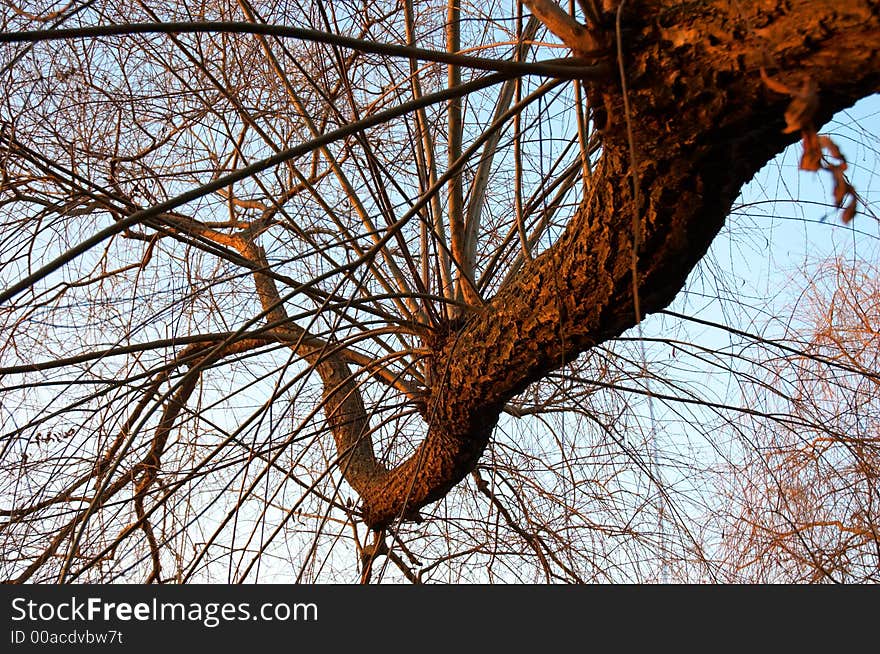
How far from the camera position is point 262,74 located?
1748 millimetres

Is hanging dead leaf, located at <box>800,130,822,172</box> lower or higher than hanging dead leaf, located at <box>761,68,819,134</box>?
lower

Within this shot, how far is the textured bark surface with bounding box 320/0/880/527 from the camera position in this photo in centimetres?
68

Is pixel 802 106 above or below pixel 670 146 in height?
below

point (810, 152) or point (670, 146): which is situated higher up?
point (670, 146)

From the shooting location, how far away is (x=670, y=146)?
835 millimetres

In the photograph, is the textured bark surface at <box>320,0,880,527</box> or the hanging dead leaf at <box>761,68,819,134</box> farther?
the textured bark surface at <box>320,0,880,527</box>

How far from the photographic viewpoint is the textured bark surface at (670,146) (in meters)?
0.68

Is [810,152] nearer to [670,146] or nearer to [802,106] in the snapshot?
[802,106]

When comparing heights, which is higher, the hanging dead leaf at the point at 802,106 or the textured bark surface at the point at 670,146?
the textured bark surface at the point at 670,146

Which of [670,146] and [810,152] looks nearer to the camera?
[810,152]

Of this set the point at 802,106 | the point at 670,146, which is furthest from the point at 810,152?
the point at 670,146

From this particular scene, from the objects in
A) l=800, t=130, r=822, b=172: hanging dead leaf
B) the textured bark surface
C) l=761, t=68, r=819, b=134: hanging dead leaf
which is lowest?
l=800, t=130, r=822, b=172: hanging dead leaf

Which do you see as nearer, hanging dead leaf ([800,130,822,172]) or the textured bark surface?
hanging dead leaf ([800,130,822,172])

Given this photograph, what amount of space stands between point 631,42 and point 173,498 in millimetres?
1176
